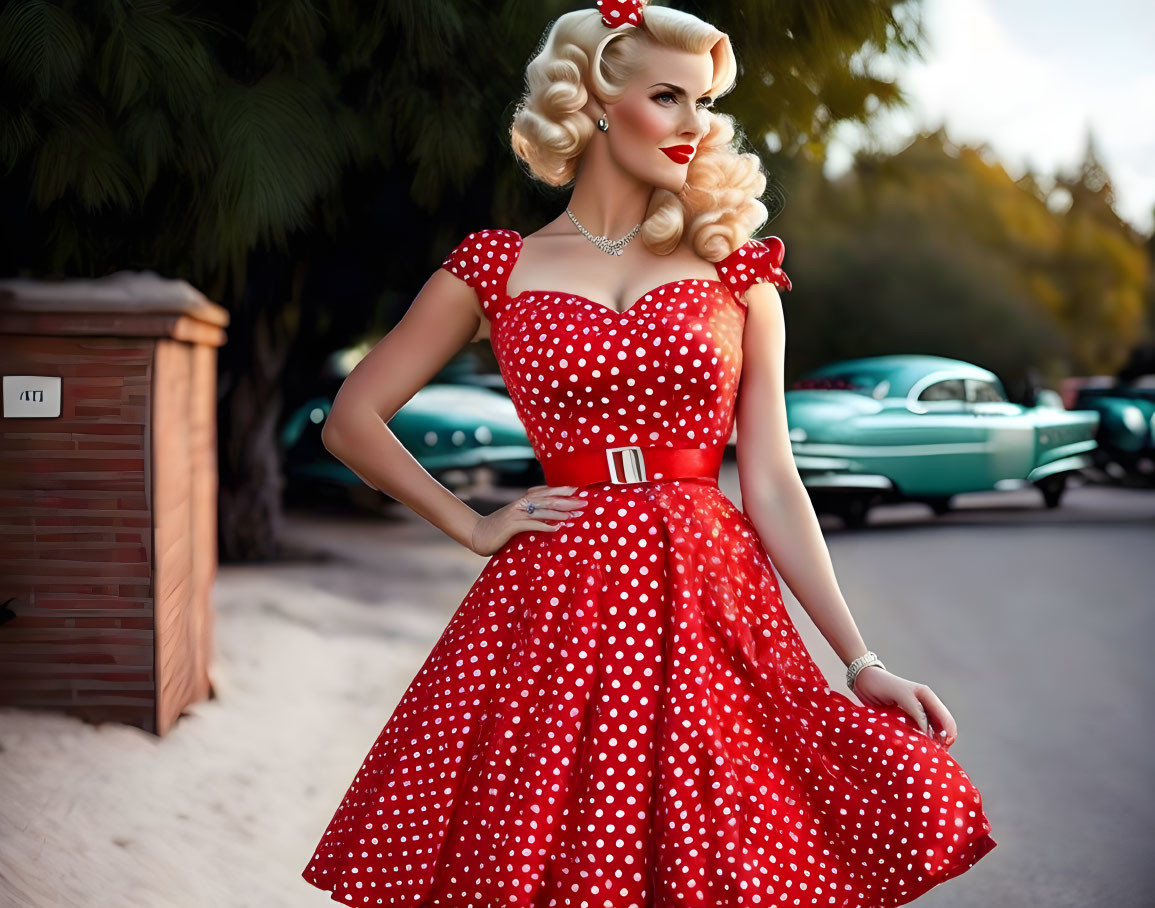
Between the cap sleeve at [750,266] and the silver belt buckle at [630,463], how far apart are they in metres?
0.29

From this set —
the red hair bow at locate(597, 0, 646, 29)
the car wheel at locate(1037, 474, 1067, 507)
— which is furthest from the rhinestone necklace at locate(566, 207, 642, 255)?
the car wheel at locate(1037, 474, 1067, 507)

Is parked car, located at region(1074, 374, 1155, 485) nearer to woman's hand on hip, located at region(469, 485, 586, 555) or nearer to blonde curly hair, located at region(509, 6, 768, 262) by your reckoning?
blonde curly hair, located at region(509, 6, 768, 262)

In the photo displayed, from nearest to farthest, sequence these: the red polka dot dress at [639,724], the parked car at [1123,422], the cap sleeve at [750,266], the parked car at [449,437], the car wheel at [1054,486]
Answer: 1. the red polka dot dress at [639,724]
2. the cap sleeve at [750,266]
3. the car wheel at [1054,486]
4. the parked car at [1123,422]
5. the parked car at [449,437]

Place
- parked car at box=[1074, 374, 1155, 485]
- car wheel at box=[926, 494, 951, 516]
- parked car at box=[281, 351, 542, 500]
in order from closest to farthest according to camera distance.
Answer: parked car at box=[1074, 374, 1155, 485] < car wheel at box=[926, 494, 951, 516] < parked car at box=[281, 351, 542, 500]

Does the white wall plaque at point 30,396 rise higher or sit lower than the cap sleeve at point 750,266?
lower

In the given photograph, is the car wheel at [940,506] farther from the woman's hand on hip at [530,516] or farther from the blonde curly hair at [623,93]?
the woman's hand on hip at [530,516]

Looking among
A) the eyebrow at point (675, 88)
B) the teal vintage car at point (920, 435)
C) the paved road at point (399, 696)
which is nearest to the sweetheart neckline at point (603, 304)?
the eyebrow at point (675, 88)

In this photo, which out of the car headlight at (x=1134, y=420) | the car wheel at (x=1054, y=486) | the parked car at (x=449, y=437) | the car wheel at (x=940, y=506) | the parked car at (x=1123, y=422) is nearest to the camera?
the car wheel at (x=1054, y=486)

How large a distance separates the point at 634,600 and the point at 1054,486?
14.6 feet

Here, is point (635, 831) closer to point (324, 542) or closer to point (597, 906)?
point (597, 906)

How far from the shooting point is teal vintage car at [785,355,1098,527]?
5.46 m

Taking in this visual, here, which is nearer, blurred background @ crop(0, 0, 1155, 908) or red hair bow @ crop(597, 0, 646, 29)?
red hair bow @ crop(597, 0, 646, 29)

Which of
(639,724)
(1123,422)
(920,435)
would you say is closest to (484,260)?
(639,724)

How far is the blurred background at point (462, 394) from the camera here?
3521 millimetres
